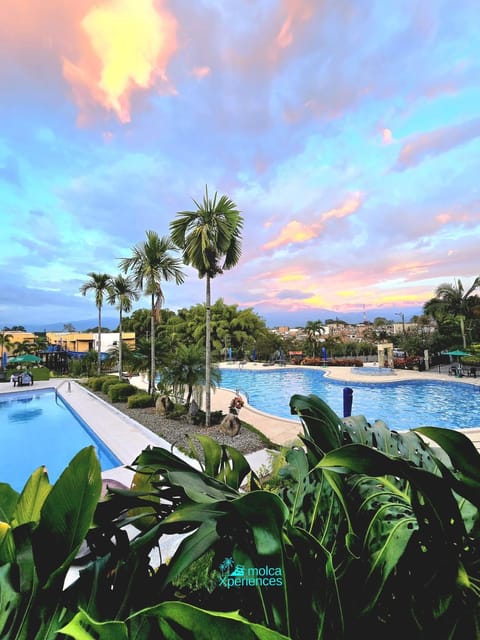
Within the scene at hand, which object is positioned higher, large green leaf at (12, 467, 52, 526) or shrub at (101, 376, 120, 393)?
large green leaf at (12, 467, 52, 526)

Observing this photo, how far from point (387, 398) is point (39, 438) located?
605 inches

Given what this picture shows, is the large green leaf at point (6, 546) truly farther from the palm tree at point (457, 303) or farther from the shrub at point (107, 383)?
the palm tree at point (457, 303)

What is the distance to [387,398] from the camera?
15344mm

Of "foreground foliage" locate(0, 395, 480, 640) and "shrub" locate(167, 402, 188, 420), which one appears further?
"shrub" locate(167, 402, 188, 420)

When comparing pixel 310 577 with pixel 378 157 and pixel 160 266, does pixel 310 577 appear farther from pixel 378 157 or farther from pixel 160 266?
pixel 378 157

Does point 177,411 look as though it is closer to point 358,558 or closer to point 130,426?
point 130,426

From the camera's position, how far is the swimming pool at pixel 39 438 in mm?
7434

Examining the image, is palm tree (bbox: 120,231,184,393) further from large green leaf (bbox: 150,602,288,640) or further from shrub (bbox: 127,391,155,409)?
large green leaf (bbox: 150,602,288,640)

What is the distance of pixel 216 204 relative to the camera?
8688 mm

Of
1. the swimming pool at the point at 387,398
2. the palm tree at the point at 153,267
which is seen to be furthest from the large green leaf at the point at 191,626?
the palm tree at the point at 153,267

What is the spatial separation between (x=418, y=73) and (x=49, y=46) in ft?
32.5

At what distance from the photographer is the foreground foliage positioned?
457 mm

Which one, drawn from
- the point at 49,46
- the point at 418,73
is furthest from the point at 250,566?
the point at 418,73

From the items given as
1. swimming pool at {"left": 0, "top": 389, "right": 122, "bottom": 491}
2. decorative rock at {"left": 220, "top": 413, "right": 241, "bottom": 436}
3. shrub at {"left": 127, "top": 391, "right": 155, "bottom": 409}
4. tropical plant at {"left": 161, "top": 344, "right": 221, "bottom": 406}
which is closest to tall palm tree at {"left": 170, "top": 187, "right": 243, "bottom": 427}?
decorative rock at {"left": 220, "top": 413, "right": 241, "bottom": 436}
